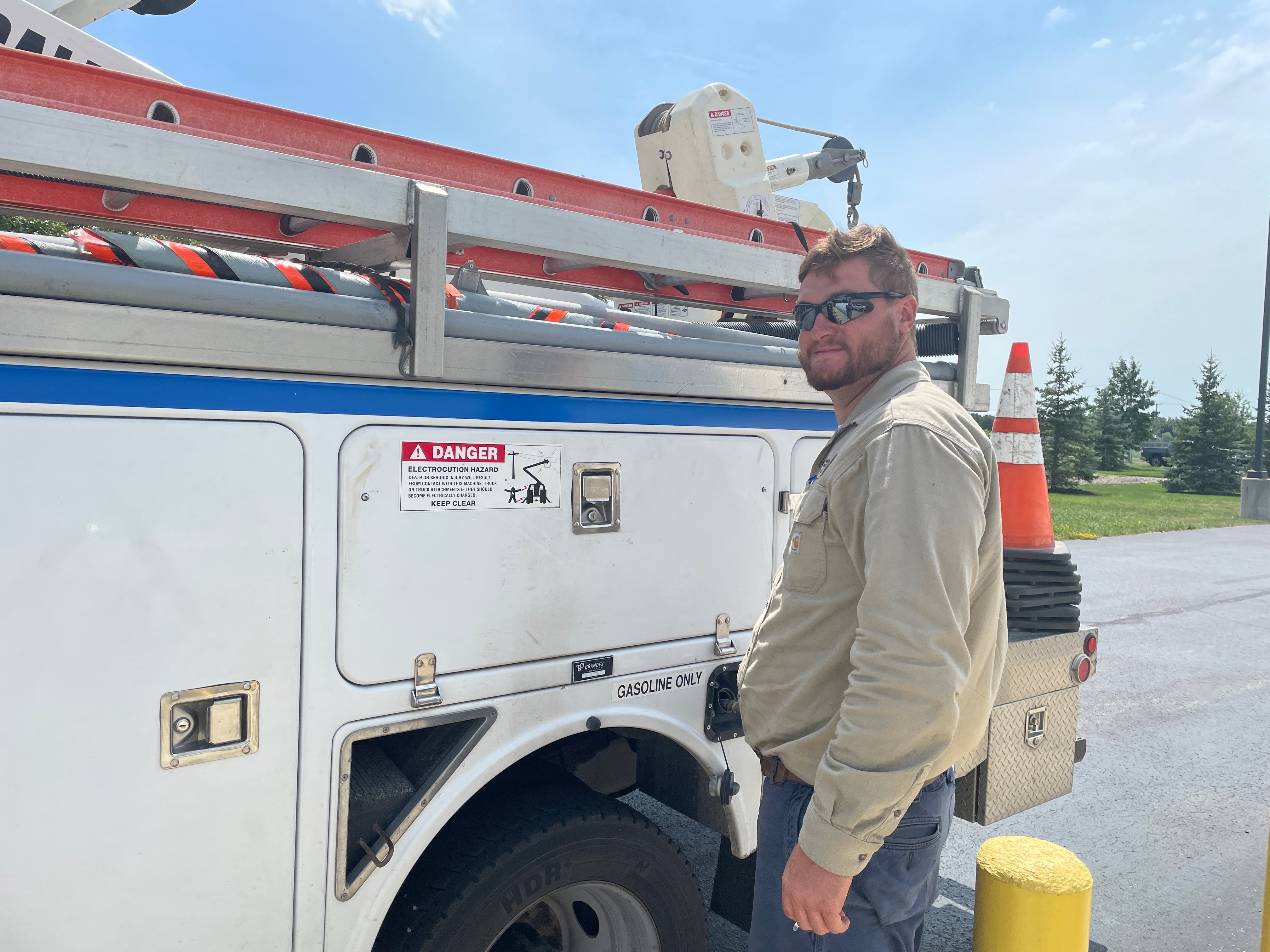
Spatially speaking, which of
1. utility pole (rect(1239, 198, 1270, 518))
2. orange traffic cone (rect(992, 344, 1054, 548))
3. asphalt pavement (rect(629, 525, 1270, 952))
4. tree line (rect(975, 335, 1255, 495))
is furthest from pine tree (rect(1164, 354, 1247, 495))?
orange traffic cone (rect(992, 344, 1054, 548))

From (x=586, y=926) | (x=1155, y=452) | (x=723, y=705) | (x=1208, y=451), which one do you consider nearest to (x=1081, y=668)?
(x=723, y=705)

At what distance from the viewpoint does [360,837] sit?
183 centimetres

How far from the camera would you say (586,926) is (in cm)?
234

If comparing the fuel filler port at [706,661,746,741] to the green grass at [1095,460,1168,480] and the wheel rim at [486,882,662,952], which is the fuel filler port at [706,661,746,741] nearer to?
the wheel rim at [486,882,662,952]

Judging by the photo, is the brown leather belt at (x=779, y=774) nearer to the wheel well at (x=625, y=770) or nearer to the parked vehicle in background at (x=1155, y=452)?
the wheel well at (x=625, y=770)

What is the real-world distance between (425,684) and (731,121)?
Answer: 11.5 ft

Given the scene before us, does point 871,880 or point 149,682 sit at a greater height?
point 149,682

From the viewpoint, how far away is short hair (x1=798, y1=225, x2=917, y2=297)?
1.88m

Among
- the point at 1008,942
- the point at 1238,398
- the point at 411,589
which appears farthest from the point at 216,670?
the point at 1238,398

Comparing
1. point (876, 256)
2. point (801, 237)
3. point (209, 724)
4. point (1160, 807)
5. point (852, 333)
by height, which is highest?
point (801, 237)

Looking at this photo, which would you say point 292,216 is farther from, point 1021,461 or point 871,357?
point 1021,461

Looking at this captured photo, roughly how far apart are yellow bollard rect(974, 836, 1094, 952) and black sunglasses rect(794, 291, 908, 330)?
1831 mm

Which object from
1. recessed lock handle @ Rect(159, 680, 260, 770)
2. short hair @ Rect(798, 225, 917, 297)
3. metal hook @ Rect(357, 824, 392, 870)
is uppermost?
short hair @ Rect(798, 225, 917, 297)

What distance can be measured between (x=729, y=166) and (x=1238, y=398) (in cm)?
4946
